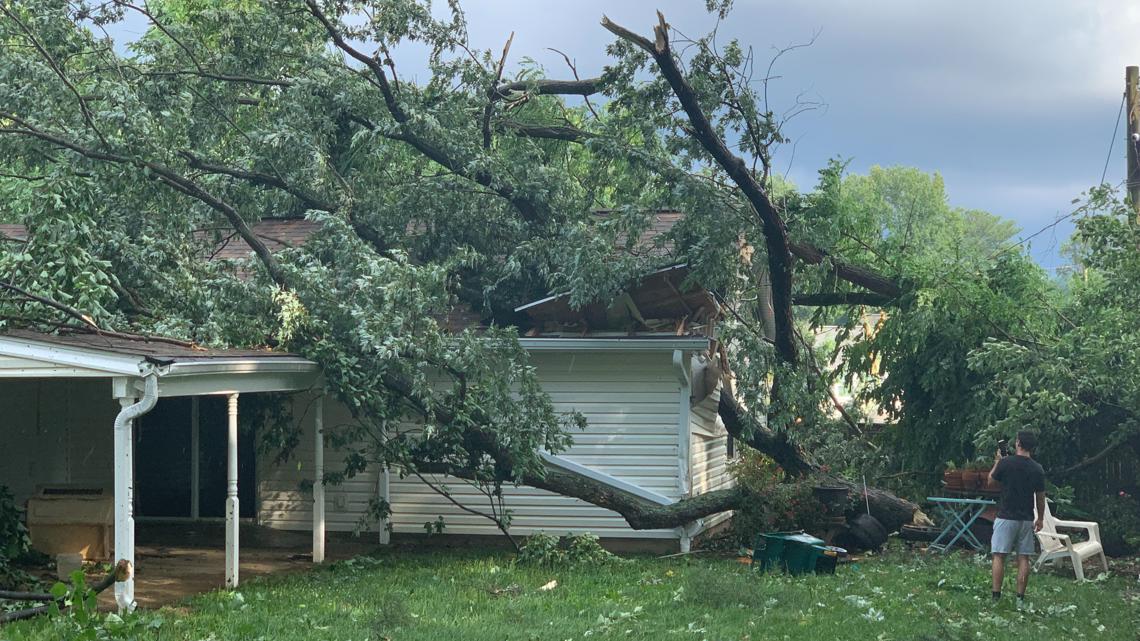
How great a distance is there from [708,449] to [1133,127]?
7.10 m

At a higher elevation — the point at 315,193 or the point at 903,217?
the point at 903,217

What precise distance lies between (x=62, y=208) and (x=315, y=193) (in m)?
3.66

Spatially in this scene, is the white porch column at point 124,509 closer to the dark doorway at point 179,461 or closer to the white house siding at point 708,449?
the dark doorway at point 179,461

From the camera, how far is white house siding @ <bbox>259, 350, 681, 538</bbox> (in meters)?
14.0

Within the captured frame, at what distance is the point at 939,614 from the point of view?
9.28 m

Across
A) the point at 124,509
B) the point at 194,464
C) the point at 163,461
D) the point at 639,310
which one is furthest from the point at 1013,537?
the point at 163,461

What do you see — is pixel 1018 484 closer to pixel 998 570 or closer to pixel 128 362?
pixel 998 570

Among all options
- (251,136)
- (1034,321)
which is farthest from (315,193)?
(1034,321)

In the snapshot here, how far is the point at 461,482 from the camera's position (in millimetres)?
14359

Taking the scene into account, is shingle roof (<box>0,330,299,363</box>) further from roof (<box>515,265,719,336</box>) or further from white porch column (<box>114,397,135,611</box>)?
roof (<box>515,265,719,336</box>)

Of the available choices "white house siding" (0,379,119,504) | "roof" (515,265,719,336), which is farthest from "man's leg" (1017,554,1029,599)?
"white house siding" (0,379,119,504)

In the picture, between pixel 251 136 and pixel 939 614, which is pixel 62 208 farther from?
pixel 939 614

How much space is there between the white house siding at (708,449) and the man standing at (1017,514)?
193 inches

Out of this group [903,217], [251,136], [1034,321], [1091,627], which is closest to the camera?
[1091,627]
